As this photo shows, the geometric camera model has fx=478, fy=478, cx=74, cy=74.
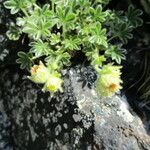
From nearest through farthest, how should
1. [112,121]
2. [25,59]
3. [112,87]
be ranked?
[112,87]
[112,121]
[25,59]

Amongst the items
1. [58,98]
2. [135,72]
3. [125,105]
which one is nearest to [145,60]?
[135,72]

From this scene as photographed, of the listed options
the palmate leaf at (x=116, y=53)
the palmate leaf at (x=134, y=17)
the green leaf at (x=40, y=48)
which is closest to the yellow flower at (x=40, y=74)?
the green leaf at (x=40, y=48)

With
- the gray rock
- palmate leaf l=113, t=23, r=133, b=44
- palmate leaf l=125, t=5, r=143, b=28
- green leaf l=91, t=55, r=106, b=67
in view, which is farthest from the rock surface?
palmate leaf l=125, t=5, r=143, b=28

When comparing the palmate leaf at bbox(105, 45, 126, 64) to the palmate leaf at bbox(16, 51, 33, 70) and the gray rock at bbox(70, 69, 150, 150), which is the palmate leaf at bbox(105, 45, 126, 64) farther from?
the palmate leaf at bbox(16, 51, 33, 70)

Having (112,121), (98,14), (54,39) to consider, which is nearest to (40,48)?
(54,39)

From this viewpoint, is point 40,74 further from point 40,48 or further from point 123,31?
point 123,31

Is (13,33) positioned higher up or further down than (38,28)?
further down
